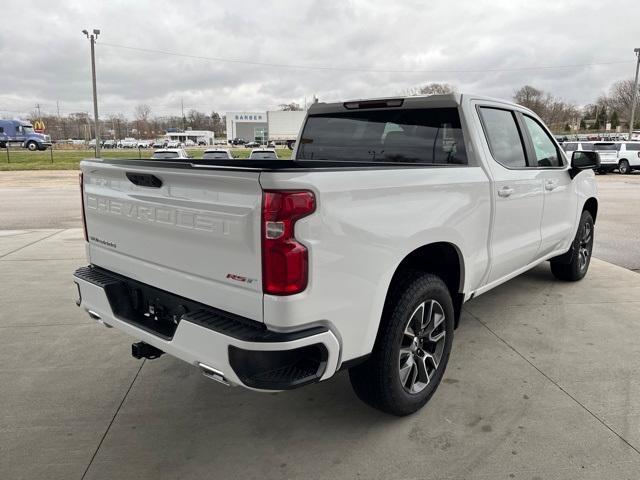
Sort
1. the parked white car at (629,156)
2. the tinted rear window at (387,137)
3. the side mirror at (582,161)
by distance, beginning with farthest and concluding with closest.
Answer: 1. the parked white car at (629,156)
2. the side mirror at (582,161)
3. the tinted rear window at (387,137)

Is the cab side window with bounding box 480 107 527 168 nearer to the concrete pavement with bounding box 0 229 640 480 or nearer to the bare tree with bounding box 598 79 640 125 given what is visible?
the concrete pavement with bounding box 0 229 640 480

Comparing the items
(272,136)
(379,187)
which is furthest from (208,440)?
(272,136)

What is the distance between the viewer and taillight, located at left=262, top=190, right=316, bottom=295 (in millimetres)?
2125

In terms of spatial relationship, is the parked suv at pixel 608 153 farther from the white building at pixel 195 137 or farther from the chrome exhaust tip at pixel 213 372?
the white building at pixel 195 137

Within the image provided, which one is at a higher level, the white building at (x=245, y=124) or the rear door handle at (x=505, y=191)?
the white building at (x=245, y=124)

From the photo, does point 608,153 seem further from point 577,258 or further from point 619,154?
point 577,258

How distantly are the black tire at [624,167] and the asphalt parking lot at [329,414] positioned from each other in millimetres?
26809

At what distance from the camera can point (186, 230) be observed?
2461 millimetres

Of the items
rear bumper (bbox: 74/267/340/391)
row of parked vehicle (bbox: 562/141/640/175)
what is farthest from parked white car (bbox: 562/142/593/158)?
rear bumper (bbox: 74/267/340/391)

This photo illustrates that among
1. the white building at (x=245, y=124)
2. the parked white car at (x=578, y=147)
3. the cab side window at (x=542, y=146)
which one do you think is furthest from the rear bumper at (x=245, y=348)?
the white building at (x=245, y=124)

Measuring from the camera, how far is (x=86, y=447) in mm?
2771

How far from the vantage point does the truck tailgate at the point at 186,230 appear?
7.27 ft

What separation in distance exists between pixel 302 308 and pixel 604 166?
30.2 meters

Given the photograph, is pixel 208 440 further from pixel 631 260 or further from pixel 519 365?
pixel 631 260
